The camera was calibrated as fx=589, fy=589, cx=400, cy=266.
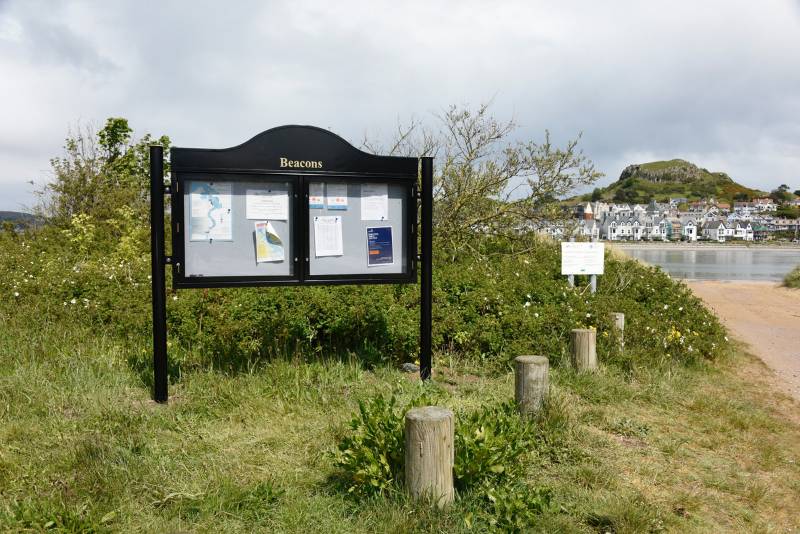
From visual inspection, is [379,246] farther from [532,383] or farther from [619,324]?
[619,324]

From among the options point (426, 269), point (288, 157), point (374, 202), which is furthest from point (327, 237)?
point (426, 269)

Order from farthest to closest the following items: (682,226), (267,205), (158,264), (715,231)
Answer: (682,226) → (715,231) → (267,205) → (158,264)

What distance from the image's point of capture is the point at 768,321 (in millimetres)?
11156

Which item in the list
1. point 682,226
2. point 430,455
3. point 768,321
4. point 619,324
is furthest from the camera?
point 682,226

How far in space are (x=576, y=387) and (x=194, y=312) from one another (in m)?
3.99

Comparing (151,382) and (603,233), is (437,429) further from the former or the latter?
(603,233)

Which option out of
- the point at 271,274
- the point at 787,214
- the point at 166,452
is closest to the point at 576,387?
the point at 271,274

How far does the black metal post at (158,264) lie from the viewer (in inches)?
174

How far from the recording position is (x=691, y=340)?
6801 mm

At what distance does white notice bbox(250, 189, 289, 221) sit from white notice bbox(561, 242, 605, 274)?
4319 millimetres

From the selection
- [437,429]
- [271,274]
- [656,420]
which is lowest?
[656,420]

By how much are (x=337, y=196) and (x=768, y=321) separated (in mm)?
9856

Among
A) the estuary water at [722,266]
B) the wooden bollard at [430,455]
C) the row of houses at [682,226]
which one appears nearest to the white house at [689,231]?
the row of houses at [682,226]

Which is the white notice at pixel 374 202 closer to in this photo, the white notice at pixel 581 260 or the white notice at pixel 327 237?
the white notice at pixel 327 237
